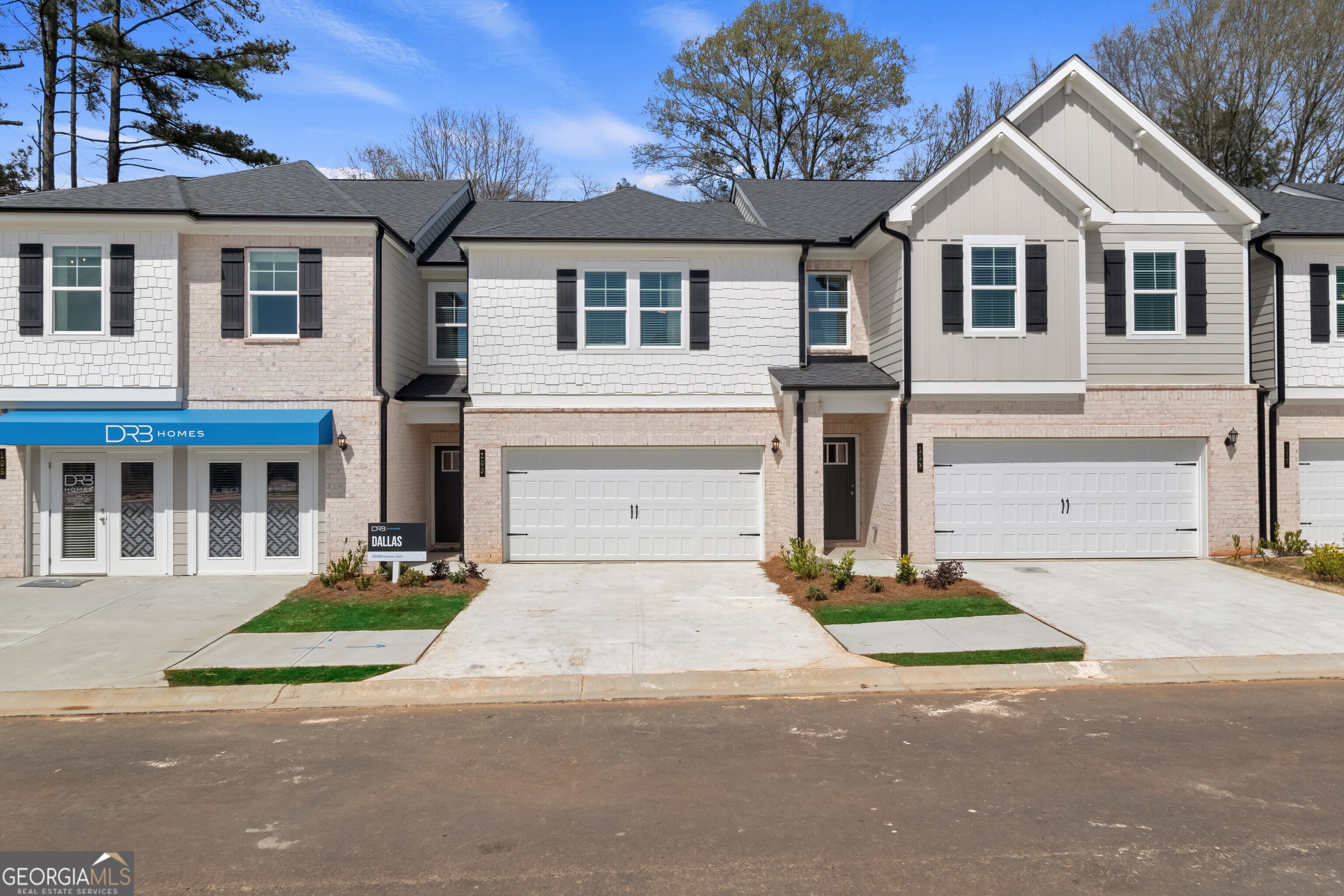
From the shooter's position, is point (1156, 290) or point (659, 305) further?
point (659, 305)

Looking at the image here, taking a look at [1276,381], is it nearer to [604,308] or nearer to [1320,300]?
[1320,300]

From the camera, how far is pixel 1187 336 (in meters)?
15.3

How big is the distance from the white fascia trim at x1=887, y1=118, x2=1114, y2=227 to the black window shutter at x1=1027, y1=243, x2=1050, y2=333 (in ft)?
3.24

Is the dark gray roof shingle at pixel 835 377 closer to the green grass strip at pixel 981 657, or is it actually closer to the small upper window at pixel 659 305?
the small upper window at pixel 659 305

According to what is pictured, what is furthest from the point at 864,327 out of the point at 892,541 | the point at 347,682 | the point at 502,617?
the point at 347,682

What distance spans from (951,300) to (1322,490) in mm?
8508

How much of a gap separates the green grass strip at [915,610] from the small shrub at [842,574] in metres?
0.68

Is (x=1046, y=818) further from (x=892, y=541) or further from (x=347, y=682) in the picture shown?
(x=892, y=541)

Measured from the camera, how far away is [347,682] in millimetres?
8430

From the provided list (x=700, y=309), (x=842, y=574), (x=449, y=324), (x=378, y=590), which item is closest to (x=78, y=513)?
(x=378, y=590)

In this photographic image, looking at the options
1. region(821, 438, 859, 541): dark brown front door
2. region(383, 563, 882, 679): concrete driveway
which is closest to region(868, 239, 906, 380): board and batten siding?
region(821, 438, 859, 541): dark brown front door

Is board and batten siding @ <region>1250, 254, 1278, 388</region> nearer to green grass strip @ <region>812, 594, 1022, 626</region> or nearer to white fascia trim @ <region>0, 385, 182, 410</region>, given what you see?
green grass strip @ <region>812, 594, 1022, 626</region>

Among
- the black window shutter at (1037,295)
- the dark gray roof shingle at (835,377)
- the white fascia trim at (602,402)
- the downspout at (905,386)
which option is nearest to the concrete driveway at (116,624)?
the white fascia trim at (602,402)

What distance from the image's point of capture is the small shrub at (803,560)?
12.9m
